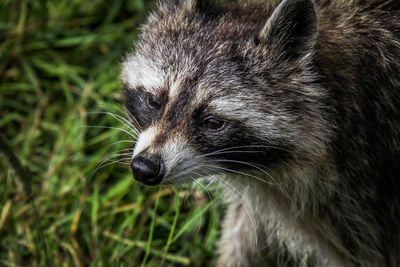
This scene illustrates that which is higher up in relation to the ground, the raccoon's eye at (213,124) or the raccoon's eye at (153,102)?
the raccoon's eye at (153,102)

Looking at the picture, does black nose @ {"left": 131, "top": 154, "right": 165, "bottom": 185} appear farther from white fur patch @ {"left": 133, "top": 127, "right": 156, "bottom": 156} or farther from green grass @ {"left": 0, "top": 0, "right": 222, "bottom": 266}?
green grass @ {"left": 0, "top": 0, "right": 222, "bottom": 266}

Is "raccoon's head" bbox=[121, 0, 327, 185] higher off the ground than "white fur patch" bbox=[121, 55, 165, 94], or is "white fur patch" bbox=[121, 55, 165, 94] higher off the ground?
"white fur patch" bbox=[121, 55, 165, 94]

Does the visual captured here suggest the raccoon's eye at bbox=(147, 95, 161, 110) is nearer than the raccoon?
No

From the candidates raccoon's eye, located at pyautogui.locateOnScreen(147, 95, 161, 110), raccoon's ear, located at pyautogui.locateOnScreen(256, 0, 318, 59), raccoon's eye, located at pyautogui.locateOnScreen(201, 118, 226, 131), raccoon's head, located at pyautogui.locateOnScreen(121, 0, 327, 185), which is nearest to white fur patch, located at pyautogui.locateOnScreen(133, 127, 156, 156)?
raccoon's head, located at pyautogui.locateOnScreen(121, 0, 327, 185)

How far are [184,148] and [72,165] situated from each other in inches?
72.3

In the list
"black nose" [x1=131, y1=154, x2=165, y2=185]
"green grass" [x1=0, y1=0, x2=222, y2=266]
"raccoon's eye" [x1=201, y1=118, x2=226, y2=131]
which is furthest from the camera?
"green grass" [x1=0, y1=0, x2=222, y2=266]

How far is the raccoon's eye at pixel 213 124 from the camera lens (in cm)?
283

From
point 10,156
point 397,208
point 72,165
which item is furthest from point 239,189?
point 72,165

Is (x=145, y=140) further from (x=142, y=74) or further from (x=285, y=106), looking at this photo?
(x=285, y=106)

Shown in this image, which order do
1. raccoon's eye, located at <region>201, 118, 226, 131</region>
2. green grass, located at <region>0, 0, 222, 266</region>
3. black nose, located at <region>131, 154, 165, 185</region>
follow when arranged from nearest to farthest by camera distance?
black nose, located at <region>131, 154, 165, 185</region>
raccoon's eye, located at <region>201, 118, 226, 131</region>
green grass, located at <region>0, 0, 222, 266</region>

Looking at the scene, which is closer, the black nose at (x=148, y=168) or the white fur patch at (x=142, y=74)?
the black nose at (x=148, y=168)

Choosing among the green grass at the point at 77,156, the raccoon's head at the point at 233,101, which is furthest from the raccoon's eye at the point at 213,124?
the green grass at the point at 77,156

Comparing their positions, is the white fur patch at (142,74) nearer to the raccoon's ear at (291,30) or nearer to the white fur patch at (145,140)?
the white fur patch at (145,140)

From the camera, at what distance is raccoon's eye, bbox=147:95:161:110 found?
2920 millimetres
